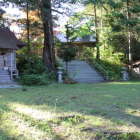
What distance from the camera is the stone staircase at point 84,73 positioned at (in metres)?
16.0

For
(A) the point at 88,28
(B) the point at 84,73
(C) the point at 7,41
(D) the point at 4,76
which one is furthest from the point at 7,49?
(A) the point at 88,28

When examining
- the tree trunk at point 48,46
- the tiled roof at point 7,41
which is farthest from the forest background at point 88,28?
the tiled roof at point 7,41

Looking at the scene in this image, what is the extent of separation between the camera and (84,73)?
1759 cm

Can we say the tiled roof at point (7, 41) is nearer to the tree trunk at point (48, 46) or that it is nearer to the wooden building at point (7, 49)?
the wooden building at point (7, 49)

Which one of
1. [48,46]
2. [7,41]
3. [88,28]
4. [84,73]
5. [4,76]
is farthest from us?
[88,28]

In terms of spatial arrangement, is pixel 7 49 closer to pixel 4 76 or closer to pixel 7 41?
pixel 7 41

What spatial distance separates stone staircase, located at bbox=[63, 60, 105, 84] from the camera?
15988 mm

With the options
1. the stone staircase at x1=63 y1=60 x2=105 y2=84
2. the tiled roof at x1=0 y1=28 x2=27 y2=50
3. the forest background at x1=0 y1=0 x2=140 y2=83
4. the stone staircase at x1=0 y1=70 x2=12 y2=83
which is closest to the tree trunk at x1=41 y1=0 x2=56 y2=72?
the forest background at x1=0 y1=0 x2=140 y2=83

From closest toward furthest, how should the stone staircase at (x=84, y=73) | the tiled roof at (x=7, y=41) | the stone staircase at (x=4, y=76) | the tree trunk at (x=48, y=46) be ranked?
the stone staircase at (x=4, y=76) → the tiled roof at (x=7, y=41) → the stone staircase at (x=84, y=73) → the tree trunk at (x=48, y=46)

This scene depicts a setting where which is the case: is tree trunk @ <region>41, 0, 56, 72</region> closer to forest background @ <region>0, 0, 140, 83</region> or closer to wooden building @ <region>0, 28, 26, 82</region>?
forest background @ <region>0, 0, 140, 83</region>

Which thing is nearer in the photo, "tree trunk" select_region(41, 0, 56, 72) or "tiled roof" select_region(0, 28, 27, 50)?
"tiled roof" select_region(0, 28, 27, 50)

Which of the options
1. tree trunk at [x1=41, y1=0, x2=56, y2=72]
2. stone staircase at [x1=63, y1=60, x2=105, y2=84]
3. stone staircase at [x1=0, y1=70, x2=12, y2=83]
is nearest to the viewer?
stone staircase at [x1=0, y1=70, x2=12, y2=83]

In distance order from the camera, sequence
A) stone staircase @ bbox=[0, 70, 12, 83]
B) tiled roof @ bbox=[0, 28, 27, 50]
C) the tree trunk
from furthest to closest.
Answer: the tree trunk
tiled roof @ bbox=[0, 28, 27, 50]
stone staircase @ bbox=[0, 70, 12, 83]

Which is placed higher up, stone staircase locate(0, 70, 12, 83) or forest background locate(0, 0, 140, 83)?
forest background locate(0, 0, 140, 83)
